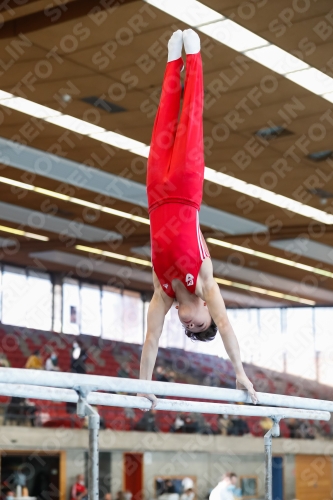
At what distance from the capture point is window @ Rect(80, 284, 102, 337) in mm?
23281

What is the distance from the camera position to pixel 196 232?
4.71 m

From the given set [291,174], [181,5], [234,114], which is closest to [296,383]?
[291,174]

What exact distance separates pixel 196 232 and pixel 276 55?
4.42m

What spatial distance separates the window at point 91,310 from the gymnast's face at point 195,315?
18542 mm

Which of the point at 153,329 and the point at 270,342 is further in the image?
the point at 270,342

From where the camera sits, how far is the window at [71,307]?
73.7 feet

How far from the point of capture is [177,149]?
4.77m

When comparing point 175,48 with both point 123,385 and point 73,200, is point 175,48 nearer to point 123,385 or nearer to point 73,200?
point 123,385

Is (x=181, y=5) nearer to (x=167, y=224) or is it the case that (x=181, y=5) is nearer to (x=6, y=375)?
(x=167, y=224)

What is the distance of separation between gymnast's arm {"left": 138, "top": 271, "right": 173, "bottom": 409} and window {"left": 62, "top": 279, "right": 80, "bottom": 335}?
699 inches

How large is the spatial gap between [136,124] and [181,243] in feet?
20.2

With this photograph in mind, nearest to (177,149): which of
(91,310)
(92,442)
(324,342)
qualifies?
(92,442)

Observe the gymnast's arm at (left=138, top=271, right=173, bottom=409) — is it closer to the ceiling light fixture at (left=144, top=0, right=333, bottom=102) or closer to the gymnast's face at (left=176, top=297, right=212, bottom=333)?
the gymnast's face at (left=176, top=297, right=212, bottom=333)


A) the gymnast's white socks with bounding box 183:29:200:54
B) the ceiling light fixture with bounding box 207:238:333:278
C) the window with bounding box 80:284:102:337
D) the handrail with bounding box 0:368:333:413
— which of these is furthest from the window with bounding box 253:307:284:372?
the handrail with bounding box 0:368:333:413
